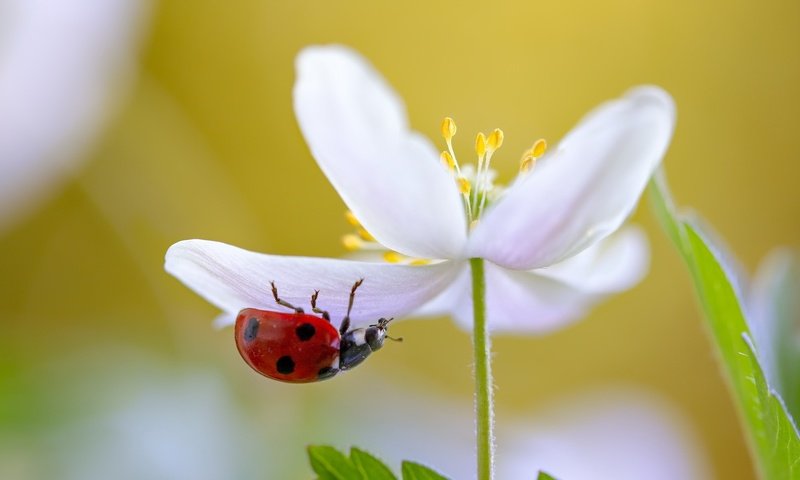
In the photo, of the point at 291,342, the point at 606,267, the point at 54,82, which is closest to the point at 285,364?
the point at 291,342

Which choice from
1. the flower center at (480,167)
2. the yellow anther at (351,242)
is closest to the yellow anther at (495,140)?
the flower center at (480,167)

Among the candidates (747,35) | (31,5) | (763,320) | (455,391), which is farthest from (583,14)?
(763,320)

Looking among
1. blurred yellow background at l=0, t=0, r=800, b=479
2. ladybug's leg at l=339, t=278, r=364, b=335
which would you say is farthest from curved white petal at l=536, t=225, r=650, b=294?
blurred yellow background at l=0, t=0, r=800, b=479

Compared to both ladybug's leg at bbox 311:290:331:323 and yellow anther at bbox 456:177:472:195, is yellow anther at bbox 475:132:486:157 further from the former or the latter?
ladybug's leg at bbox 311:290:331:323

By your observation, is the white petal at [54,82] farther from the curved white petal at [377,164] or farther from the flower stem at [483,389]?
the flower stem at [483,389]

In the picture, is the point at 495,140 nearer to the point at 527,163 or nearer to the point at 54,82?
the point at 527,163
